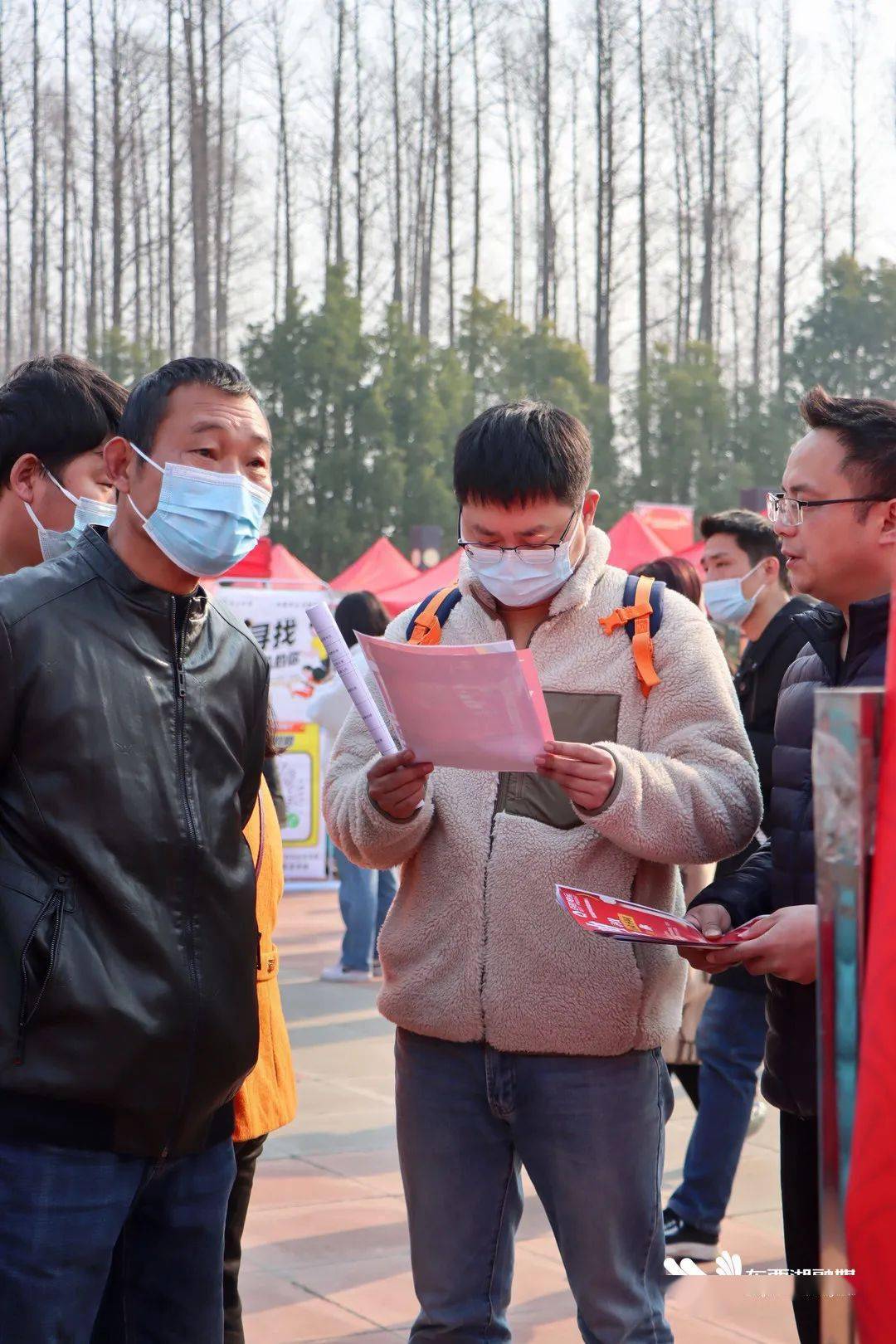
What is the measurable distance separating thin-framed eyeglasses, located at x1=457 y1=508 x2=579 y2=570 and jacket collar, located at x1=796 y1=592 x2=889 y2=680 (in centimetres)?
41

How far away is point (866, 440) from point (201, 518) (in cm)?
109

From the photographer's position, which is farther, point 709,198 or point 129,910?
point 709,198

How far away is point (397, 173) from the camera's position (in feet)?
103

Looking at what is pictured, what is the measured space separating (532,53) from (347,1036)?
2827 centimetres

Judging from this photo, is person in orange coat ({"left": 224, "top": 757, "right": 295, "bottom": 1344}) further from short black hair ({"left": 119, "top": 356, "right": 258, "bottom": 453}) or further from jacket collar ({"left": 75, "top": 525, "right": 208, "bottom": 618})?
short black hair ({"left": 119, "top": 356, "right": 258, "bottom": 453})

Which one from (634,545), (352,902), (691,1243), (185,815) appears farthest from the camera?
(634,545)

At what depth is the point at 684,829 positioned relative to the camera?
2432mm

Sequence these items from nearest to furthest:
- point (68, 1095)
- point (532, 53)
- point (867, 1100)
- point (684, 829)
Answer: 1. point (867, 1100)
2. point (68, 1095)
3. point (684, 829)
4. point (532, 53)

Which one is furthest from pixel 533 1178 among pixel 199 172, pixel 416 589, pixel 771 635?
pixel 199 172

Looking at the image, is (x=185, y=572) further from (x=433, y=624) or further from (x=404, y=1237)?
(x=404, y=1237)

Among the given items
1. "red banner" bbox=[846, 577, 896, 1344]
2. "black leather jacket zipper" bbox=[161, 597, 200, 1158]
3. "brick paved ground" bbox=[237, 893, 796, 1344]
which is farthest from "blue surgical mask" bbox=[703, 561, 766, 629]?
"red banner" bbox=[846, 577, 896, 1344]

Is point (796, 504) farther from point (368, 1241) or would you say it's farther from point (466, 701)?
point (368, 1241)

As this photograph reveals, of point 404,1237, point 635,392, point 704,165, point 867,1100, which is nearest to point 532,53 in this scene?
point 704,165

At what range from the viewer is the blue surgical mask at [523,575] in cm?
256
